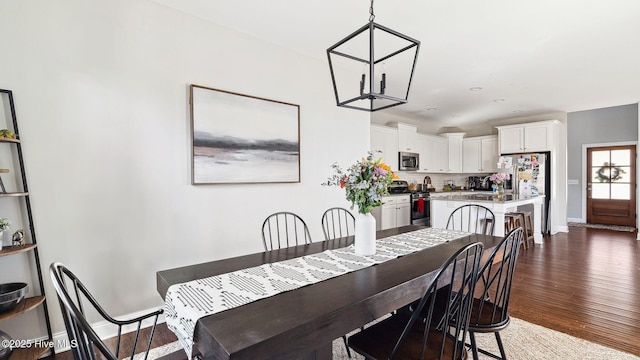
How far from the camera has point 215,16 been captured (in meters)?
2.63

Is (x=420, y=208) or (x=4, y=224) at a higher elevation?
(x=4, y=224)

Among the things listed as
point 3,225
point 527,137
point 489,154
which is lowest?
point 3,225

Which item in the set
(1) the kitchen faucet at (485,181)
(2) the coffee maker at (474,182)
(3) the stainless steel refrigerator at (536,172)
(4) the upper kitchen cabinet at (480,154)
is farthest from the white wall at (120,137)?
(2) the coffee maker at (474,182)

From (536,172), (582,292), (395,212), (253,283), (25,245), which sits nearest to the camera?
(253,283)

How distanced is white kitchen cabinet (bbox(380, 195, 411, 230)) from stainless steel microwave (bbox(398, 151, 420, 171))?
746mm

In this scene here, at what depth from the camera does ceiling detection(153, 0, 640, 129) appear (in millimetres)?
2477

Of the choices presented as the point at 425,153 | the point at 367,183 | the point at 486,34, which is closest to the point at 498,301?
the point at 367,183

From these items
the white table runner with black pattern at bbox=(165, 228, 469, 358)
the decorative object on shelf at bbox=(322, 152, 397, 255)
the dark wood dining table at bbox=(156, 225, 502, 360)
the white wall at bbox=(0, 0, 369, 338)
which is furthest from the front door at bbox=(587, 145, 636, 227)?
the white wall at bbox=(0, 0, 369, 338)

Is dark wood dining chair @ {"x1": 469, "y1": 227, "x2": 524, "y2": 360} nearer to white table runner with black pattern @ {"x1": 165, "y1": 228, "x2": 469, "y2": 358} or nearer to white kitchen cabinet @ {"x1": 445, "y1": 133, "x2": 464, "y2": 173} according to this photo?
white table runner with black pattern @ {"x1": 165, "y1": 228, "x2": 469, "y2": 358}

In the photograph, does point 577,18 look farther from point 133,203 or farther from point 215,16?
point 133,203

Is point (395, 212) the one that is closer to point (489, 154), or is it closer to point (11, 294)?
point (489, 154)

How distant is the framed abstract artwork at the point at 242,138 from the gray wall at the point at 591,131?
7.96 meters

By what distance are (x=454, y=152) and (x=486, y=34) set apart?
4782 millimetres

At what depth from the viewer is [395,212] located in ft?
18.0
